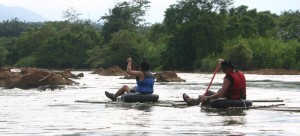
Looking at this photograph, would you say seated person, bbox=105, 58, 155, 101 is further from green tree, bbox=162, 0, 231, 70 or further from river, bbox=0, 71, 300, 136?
green tree, bbox=162, 0, 231, 70

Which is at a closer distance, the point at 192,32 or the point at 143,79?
the point at 143,79

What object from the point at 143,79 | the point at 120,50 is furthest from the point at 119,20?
the point at 143,79

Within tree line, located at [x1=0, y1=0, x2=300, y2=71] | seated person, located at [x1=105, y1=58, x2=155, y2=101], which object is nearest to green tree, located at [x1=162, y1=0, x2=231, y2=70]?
tree line, located at [x1=0, y1=0, x2=300, y2=71]

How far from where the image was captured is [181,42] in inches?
2741

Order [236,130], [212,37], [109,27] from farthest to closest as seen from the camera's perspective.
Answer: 1. [109,27]
2. [212,37]
3. [236,130]

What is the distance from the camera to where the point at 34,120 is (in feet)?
46.6

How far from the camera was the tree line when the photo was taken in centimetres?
6134

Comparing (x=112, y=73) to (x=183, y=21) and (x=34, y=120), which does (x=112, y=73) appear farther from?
(x=34, y=120)

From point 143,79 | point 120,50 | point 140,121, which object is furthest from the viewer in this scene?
point 120,50

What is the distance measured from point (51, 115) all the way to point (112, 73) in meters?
37.4

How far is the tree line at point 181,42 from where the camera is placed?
201 ft

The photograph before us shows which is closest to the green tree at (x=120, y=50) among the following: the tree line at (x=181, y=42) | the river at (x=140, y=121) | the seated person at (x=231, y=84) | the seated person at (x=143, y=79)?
the tree line at (x=181, y=42)

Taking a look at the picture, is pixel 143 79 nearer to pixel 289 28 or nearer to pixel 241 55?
pixel 241 55

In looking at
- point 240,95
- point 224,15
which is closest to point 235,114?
point 240,95
